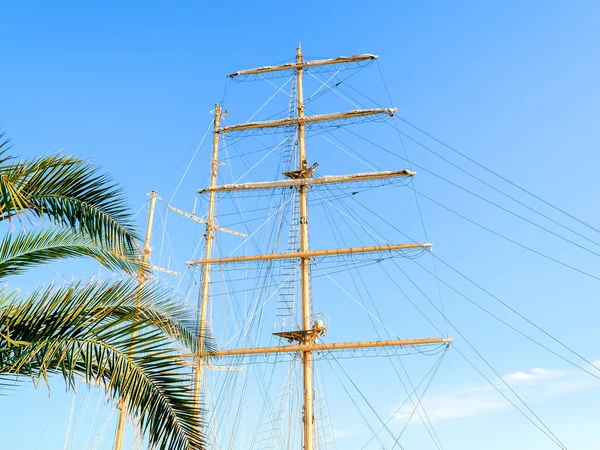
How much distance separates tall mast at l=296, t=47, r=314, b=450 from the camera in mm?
22234

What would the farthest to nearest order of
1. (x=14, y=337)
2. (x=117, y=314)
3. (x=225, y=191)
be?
(x=225, y=191)
(x=117, y=314)
(x=14, y=337)

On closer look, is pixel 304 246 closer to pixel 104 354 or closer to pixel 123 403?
pixel 123 403

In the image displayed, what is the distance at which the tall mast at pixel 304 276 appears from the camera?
22.2 meters

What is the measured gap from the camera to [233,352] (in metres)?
25.8

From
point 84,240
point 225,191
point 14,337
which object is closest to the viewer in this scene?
point 14,337

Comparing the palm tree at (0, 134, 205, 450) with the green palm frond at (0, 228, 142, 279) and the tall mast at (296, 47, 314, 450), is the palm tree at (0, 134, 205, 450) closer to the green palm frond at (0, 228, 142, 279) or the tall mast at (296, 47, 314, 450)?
the green palm frond at (0, 228, 142, 279)

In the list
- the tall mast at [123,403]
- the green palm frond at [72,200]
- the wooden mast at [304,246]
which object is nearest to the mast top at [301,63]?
the wooden mast at [304,246]

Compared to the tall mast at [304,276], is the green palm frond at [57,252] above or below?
below

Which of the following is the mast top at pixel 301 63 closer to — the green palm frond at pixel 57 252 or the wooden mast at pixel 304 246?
the wooden mast at pixel 304 246

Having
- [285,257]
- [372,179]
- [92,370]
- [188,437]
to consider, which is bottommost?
[188,437]

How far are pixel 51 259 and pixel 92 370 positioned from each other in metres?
1.50

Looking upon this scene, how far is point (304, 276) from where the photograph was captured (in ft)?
83.5

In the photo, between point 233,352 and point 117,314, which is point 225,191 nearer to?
point 233,352

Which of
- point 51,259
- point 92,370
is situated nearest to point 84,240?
point 51,259
